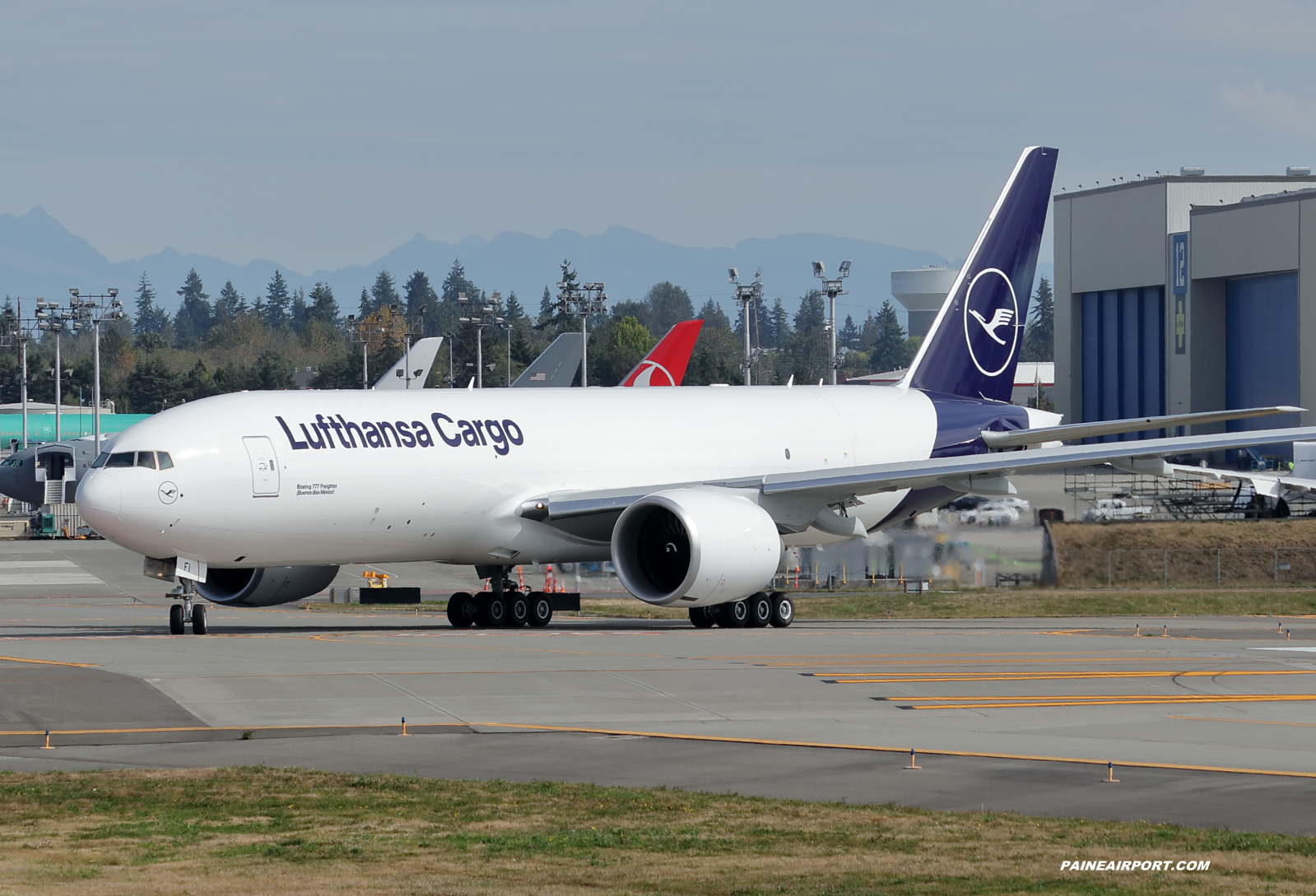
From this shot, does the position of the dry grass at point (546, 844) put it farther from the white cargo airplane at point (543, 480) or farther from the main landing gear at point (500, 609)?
the main landing gear at point (500, 609)

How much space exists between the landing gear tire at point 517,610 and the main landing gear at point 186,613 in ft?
20.3

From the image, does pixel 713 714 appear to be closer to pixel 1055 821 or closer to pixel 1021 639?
pixel 1055 821

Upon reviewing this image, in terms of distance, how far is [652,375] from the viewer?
5347 centimetres

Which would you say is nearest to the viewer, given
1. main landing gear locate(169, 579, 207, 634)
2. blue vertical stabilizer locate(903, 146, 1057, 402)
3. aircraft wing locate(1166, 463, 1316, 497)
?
main landing gear locate(169, 579, 207, 634)

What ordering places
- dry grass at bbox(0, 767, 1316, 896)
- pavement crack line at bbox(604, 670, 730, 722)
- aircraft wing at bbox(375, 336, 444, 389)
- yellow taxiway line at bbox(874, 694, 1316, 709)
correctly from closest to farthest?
1. dry grass at bbox(0, 767, 1316, 896)
2. pavement crack line at bbox(604, 670, 730, 722)
3. yellow taxiway line at bbox(874, 694, 1316, 709)
4. aircraft wing at bbox(375, 336, 444, 389)

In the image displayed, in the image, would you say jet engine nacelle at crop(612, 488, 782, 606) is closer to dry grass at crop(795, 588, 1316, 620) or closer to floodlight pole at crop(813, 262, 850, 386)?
dry grass at crop(795, 588, 1316, 620)

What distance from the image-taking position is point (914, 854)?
12.0 m

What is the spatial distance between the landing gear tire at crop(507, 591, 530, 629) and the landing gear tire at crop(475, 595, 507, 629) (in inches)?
3.8

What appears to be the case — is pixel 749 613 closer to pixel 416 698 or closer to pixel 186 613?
pixel 186 613

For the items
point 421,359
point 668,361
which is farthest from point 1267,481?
point 421,359

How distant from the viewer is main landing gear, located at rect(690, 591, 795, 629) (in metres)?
32.4

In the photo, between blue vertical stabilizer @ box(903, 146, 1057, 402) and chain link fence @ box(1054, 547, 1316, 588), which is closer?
blue vertical stabilizer @ box(903, 146, 1057, 402)

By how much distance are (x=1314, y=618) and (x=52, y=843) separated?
102ft

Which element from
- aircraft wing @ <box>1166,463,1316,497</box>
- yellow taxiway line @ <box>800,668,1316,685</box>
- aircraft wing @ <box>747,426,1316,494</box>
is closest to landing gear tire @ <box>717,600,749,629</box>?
aircraft wing @ <box>747,426,1316,494</box>
